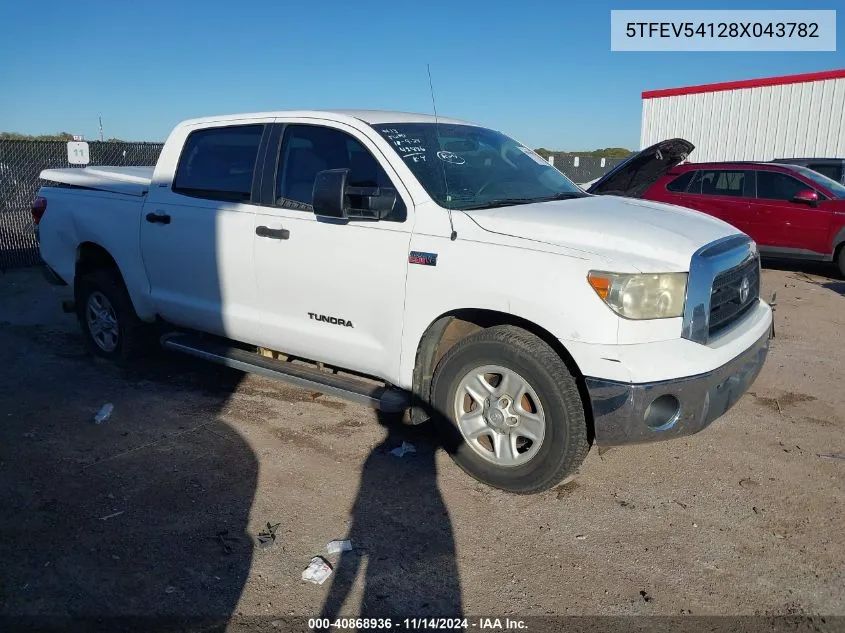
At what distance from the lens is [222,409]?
204 inches

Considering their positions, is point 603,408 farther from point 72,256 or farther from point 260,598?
point 72,256

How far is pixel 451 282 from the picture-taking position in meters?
3.73

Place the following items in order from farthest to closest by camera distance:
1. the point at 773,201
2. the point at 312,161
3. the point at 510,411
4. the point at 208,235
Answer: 1. the point at 773,201
2. the point at 208,235
3. the point at 312,161
4. the point at 510,411

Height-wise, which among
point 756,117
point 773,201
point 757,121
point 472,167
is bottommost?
point 773,201

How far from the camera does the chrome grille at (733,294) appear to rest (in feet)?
12.0

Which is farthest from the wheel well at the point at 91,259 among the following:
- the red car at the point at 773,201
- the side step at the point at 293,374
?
the red car at the point at 773,201

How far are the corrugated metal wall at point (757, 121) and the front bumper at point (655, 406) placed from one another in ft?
70.3

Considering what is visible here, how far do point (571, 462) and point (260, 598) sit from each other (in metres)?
1.62

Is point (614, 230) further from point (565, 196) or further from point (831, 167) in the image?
point (831, 167)

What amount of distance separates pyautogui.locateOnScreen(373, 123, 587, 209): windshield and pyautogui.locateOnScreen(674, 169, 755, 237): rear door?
6.86 meters

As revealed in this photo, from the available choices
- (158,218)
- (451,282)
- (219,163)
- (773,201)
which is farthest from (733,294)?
(773,201)

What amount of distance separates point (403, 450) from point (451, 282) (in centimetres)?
127

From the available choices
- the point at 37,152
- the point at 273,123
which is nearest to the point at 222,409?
the point at 273,123

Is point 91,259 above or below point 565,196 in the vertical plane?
below
